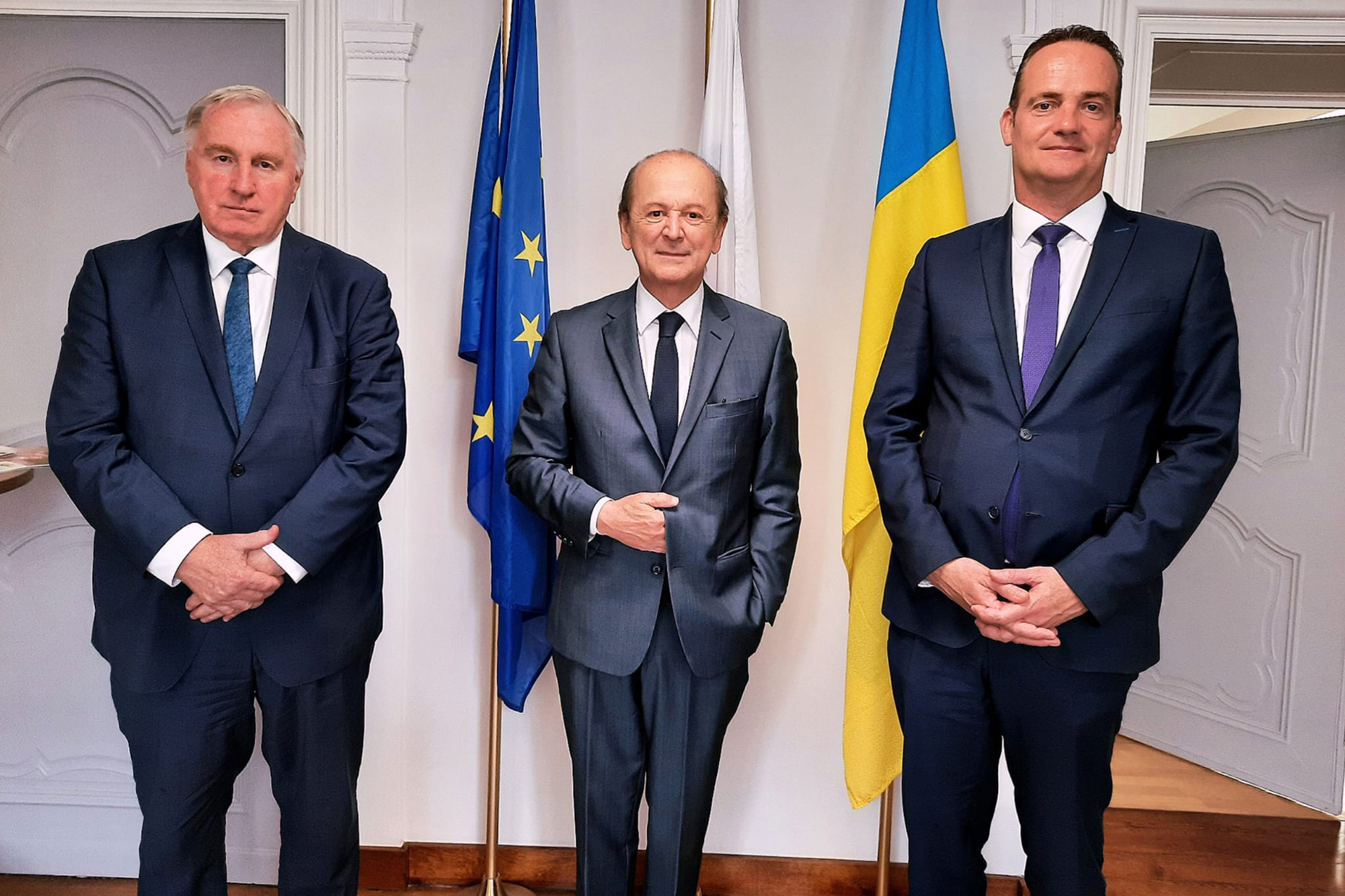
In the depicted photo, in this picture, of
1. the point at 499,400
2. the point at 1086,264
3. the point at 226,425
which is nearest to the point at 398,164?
the point at 499,400

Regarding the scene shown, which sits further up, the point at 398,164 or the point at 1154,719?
the point at 398,164

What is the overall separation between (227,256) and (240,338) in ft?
0.51

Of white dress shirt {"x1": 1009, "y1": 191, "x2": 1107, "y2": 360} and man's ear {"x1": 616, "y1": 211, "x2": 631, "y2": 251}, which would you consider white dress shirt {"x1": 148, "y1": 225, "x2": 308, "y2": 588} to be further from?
white dress shirt {"x1": 1009, "y1": 191, "x2": 1107, "y2": 360}

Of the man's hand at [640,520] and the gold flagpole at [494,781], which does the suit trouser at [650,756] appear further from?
the gold flagpole at [494,781]

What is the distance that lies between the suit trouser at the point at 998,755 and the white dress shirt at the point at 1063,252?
1.88 ft

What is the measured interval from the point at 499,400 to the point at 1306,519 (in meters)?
2.72

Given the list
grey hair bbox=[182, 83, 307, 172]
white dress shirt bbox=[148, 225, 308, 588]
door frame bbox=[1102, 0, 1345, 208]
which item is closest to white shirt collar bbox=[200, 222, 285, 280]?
white dress shirt bbox=[148, 225, 308, 588]

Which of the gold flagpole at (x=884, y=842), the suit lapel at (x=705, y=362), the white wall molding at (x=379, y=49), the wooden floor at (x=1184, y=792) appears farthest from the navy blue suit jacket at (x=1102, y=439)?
the wooden floor at (x=1184, y=792)

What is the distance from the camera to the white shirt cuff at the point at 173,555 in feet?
5.42

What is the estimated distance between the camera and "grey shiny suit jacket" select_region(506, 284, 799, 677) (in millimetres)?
1826

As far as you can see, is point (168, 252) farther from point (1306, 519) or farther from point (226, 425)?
point (1306, 519)

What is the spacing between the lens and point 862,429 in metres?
2.25

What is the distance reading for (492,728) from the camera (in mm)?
2463

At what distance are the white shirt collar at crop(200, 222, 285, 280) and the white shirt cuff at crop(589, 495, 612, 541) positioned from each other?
2.38 ft
